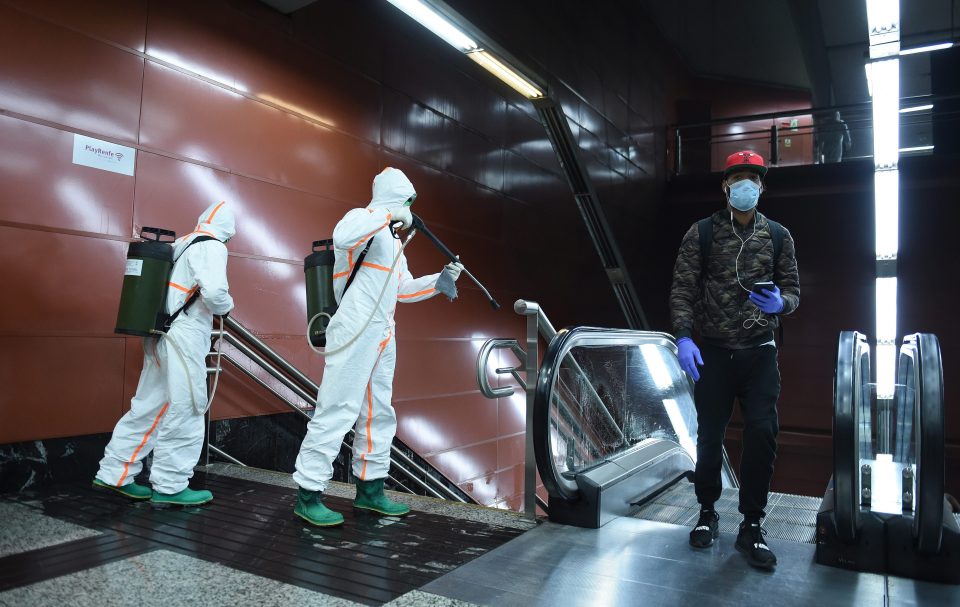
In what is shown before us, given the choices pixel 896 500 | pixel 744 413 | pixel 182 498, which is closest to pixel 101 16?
pixel 182 498

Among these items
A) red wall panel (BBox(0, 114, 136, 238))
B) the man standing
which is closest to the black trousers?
the man standing

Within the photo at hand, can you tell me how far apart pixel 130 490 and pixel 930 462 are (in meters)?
3.65

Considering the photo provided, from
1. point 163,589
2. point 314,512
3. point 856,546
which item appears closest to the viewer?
point 163,589

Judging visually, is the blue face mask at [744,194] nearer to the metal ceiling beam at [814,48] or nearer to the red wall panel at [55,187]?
the red wall panel at [55,187]

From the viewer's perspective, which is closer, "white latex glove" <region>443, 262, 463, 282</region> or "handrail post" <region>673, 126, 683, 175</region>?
"white latex glove" <region>443, 262, 463, 282</region>

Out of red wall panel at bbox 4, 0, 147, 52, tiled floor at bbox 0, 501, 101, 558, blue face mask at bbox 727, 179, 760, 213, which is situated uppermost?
red wall panel at bbox 4, 0, 147, 52

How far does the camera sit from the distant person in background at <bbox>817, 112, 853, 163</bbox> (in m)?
9.69

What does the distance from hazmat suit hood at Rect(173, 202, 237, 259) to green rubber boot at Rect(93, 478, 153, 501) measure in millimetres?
1241

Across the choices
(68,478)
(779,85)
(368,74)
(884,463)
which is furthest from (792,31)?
(68,478)

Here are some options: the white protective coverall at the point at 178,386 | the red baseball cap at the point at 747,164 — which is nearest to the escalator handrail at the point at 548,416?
the red baseball cap at the point at 747,164

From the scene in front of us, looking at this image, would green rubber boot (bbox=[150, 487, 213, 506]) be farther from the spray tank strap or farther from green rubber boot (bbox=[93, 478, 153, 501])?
the spray tank strap

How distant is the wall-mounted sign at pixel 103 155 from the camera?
3969mm

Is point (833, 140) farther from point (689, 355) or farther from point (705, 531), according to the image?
point (705, 531)

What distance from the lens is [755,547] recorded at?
8.67 ft
